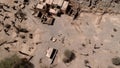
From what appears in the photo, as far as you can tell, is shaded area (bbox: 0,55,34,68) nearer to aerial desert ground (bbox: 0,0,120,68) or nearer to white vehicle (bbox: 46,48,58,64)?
aerial desert ground (bbox: 0,0,120,68)

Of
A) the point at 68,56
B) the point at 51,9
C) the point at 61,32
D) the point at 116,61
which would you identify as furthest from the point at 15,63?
the point at 116,61

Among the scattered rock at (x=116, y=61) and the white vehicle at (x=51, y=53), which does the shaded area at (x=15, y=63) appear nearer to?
the white vehicle at (x=51, y=53)

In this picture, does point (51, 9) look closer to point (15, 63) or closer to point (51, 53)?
point (51, 53)

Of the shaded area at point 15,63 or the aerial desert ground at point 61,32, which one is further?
the aerial desert ground at point 61,32

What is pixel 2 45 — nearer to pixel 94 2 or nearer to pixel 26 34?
pixel 26 34

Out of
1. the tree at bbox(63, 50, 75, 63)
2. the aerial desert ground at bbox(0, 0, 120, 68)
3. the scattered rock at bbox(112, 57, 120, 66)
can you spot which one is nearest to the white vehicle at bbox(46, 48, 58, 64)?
the aerial desert ground at bbox(0, 0, 120, 68)

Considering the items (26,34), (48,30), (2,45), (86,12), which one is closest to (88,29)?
(86,12)

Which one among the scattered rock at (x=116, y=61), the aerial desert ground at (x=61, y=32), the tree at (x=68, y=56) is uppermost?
the aerial desert ground at (x=61, y=32)

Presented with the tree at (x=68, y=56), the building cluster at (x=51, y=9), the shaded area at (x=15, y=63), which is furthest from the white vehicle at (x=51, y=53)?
the building cluster at (x=51, y=9)
